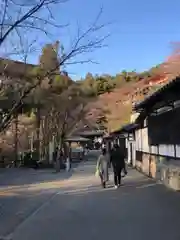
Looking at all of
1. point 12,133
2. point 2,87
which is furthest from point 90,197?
point 12,133

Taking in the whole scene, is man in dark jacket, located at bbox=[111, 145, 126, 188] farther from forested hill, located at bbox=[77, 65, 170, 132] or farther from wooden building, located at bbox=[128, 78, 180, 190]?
forested hill, located at bbox=[77, 65, 170, 132]

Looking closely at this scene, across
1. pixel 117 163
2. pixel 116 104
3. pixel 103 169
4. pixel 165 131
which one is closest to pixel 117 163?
pixel 117 163

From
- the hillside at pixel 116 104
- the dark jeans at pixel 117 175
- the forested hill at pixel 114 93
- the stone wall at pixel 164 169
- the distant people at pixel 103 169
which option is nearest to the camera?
the stone wall at pixel 164 169

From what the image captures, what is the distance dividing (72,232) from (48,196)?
22.6 ft

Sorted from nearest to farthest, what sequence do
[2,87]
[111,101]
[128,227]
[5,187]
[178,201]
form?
1. [128,227]
2. [178,201]
3. [2,87]
4. [5,187]
5. [111,101]

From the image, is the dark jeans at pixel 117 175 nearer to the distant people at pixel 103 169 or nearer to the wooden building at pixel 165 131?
the distant people at pixel 103 169

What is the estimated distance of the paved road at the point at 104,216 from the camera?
8.12 m

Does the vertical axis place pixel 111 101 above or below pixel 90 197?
above

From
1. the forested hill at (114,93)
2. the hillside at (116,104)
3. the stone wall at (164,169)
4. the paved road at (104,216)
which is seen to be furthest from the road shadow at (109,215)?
the hillside at (116,104)

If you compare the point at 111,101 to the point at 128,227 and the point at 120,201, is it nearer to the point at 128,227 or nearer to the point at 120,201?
the point at 120,201

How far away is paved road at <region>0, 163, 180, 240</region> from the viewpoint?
812cm

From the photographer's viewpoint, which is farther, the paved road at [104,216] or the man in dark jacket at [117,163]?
the man in dark jacket at [117,163]

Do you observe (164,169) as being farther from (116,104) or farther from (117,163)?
(116,104)

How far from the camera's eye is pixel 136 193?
1534 cm
